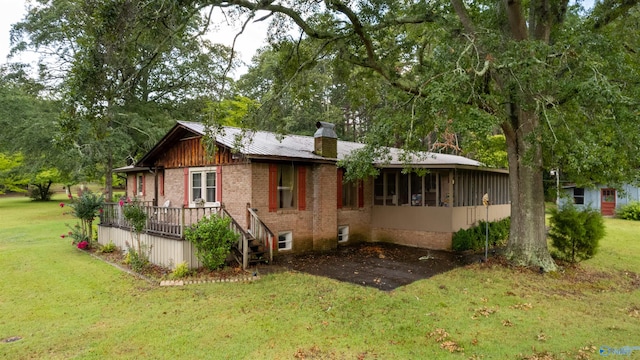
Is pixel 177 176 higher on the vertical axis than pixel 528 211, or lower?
higher

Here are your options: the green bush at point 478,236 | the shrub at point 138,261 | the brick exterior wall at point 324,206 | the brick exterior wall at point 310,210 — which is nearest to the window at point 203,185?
the brick exterior wall at point 310,210

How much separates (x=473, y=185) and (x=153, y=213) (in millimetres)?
11923

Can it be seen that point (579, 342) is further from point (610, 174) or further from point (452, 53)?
point (452, 53)

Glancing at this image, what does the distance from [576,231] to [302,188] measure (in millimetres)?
8351

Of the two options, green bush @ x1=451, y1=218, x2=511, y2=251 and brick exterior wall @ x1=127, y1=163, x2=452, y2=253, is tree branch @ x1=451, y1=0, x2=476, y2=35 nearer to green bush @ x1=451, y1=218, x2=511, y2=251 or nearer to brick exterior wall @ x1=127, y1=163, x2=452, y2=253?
brick exterior wall @ x1=127, y1=163, x2=452, y2=253

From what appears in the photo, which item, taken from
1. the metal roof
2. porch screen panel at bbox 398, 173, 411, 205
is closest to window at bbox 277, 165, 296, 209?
the metal roof

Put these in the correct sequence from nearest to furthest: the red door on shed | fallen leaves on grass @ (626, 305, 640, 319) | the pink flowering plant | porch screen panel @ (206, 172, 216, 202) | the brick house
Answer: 1. fallen leaves on grass @ (626, 305, 640, 319)
2. the brick house
3. porch screen panel @ (206, 172, 216, 202)
4. the pink flowering plant
5. the red door on shed

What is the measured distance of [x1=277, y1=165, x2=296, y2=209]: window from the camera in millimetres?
12344

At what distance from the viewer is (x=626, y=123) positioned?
7.08m

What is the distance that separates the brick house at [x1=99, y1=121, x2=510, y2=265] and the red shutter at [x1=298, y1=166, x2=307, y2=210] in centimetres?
3

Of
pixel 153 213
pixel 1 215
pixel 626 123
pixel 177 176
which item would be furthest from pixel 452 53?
pixel 1 215

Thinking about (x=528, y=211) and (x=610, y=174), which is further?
(x=528, y=211)

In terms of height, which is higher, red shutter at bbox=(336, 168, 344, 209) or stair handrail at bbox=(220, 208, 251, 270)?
red shutter at bbox=(336, 168, 344, 209)

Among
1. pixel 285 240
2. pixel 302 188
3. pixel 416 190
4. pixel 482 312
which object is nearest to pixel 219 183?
pixel 302 188
